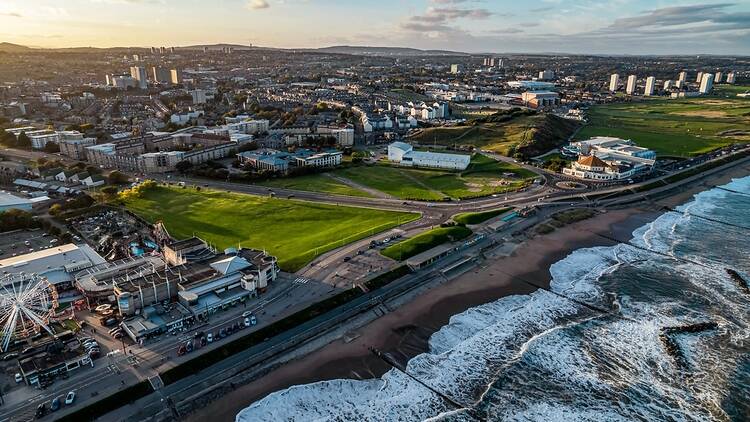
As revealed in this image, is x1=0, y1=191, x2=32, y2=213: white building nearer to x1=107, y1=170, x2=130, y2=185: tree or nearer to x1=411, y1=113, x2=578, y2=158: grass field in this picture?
x1=107, y1=170, x2=130, y2=185: tree

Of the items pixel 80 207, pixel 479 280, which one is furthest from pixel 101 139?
pixel 479 280

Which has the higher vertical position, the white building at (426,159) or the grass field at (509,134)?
the grass field at (509,134)

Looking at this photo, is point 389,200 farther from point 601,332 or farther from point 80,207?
point 80,207

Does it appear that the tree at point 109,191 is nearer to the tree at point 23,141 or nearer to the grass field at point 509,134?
the tree at point 23,141

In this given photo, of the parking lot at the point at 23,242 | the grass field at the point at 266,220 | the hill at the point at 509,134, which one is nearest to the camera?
the parking lot at the point at 23,242

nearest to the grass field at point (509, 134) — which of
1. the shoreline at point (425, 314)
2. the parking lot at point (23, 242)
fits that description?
the shoreline at point (425, 314)
